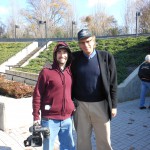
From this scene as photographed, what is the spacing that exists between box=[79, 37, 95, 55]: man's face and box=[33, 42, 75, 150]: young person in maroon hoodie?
197 millimetres

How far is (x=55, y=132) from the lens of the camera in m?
3.23

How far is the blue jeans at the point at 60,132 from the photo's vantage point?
3.19 meters

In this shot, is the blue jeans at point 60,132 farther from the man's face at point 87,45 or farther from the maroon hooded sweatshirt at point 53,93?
the man's face at point 87,45

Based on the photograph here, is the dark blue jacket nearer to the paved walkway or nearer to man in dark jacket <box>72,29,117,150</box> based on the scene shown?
man in dark jacket <box>72,29,117,150</box>

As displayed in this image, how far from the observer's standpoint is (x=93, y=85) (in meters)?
3.26

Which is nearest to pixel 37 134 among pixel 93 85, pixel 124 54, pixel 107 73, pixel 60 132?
pixel 60 132

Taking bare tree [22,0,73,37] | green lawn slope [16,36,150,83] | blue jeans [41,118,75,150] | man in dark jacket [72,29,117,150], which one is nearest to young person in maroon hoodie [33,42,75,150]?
blue jeans [41,118,75,150]

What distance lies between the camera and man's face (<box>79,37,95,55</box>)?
319 centimetres

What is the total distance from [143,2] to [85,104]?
4500 centimetres

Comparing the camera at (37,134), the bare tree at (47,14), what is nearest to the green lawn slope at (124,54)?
the camera at (37,134)

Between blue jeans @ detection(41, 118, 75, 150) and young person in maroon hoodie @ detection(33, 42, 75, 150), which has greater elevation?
young person in maroon hoodie @ detection(33, 42, 75, 150)

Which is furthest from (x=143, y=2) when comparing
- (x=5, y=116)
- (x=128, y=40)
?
(x=5, y=116)

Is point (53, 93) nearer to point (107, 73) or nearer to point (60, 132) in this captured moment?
point (60, 132)

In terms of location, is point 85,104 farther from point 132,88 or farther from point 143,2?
point 143,2
